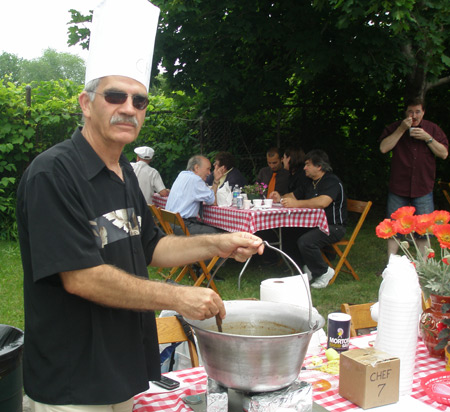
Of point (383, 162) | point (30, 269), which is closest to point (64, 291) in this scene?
point (30, 269)

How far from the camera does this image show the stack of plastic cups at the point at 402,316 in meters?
1.66

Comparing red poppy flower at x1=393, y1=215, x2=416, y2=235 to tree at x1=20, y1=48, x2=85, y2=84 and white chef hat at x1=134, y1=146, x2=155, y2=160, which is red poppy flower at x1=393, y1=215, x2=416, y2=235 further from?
tree at x1=20, y1=48, x2=85, y2=84

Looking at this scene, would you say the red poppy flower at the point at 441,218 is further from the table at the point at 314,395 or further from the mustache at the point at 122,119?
the mustache at the point at 122,119

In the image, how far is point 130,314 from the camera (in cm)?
150

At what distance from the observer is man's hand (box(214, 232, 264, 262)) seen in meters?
1.68

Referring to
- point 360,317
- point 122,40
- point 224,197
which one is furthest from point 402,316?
point 224,197

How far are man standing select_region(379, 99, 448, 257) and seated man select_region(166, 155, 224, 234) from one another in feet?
7.51

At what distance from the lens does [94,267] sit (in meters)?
1.32

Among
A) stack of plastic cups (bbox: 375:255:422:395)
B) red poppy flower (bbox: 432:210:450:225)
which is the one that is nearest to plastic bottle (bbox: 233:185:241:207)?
red poppy flower (bbox: 432:210:450:225)

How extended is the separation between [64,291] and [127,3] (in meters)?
1.03

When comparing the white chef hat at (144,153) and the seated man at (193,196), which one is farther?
the white chef hat at (144,153)

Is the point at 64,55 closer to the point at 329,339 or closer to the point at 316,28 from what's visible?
the point at 316,28

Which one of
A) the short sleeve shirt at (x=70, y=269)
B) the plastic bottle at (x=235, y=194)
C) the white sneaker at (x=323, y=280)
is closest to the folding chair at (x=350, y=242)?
the white sneaker at (x=323, y=280)

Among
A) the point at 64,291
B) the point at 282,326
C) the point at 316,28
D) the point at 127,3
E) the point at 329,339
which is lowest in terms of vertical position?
the point at 329,339
